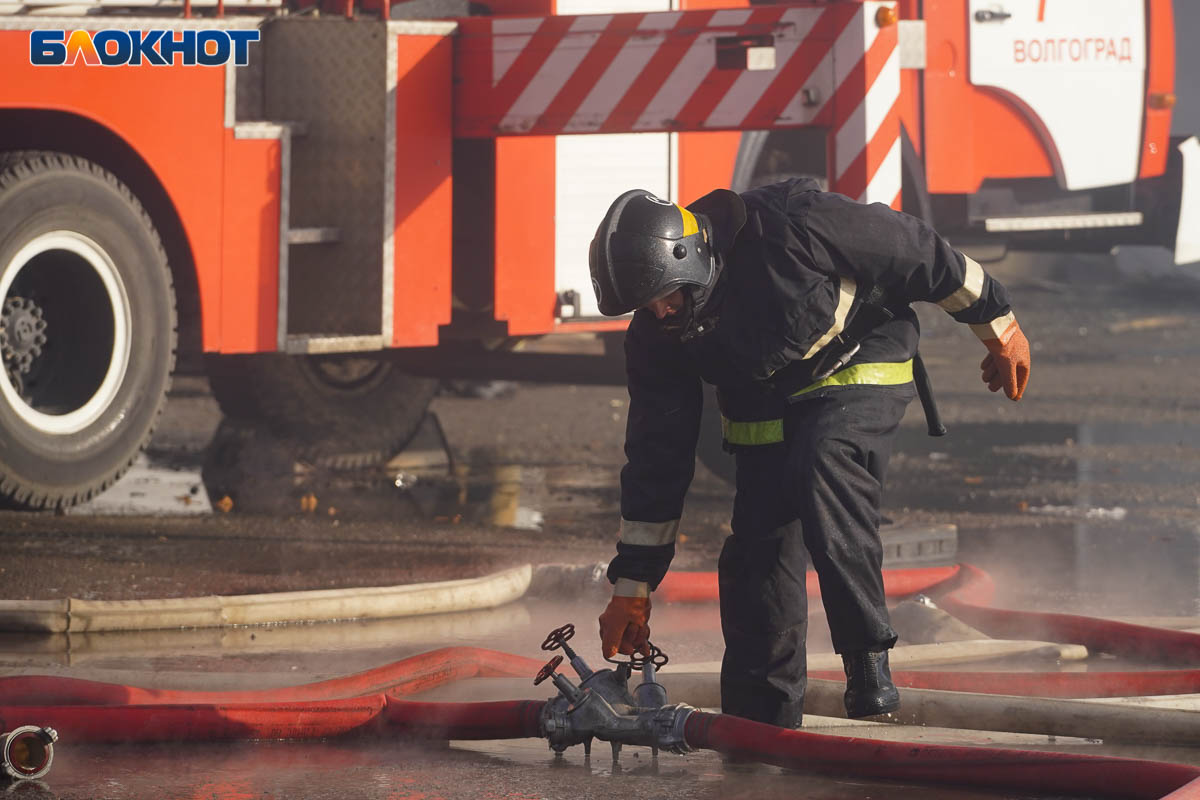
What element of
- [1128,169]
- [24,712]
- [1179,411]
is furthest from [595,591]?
[1179,411]

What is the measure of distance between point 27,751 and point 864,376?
1803 millimetres

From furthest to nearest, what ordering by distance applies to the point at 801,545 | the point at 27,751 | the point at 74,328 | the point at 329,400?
1. the point at 329,400
2. the point at 74,328
3. the point at 801,545
4. the point at 27,751

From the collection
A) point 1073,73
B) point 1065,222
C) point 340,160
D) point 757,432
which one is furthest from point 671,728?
point 1073,73

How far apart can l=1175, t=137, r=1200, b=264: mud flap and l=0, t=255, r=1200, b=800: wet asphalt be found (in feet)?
3.27

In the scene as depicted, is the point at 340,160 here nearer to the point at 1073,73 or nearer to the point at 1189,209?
the point at 1073,73

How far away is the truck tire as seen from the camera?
5484mm

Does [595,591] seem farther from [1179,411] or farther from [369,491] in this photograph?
[1179,411]

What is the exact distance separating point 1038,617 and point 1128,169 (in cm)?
491

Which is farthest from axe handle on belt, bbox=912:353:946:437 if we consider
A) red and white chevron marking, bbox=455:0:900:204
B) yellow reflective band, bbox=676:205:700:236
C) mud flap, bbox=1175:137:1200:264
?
mud flap, bbox=1175:137:1200:264

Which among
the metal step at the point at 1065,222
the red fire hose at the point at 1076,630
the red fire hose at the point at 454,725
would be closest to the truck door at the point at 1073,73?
the metal step at the point at 1065,222

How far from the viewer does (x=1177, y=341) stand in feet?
48.3

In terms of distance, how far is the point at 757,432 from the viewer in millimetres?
3666

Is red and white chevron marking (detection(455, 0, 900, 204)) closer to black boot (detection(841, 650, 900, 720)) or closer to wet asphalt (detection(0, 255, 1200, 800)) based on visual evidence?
wet asphalt (detection(0, 255, 1200, 800))

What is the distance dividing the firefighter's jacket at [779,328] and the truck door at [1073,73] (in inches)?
196
